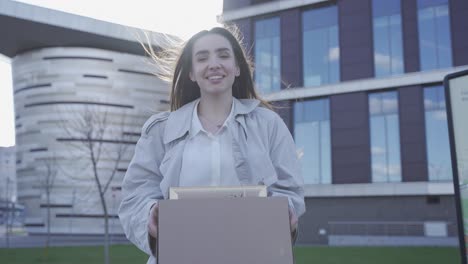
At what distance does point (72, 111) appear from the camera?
58.3m

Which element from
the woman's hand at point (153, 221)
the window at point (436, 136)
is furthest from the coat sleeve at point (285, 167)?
the window at point (436, 136)

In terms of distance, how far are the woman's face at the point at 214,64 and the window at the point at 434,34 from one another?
29.3 meters

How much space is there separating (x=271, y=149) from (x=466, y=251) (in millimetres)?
3288

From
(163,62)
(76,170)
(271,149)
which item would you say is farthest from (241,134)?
(76,170)

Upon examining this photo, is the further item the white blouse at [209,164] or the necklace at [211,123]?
the necklace at [211,123]

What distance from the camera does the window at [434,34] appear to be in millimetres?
30062

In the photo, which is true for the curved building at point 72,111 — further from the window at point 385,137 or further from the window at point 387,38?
the window at point 385,137

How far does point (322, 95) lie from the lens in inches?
1289

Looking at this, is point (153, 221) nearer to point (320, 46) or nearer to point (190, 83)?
point (190, 83)

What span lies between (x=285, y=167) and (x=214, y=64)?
546mm

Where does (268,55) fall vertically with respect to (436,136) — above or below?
above

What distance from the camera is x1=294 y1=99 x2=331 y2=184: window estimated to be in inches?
1288

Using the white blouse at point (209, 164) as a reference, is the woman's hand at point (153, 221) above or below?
below

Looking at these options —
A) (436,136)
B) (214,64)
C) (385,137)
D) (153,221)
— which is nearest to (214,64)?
(214,64)
